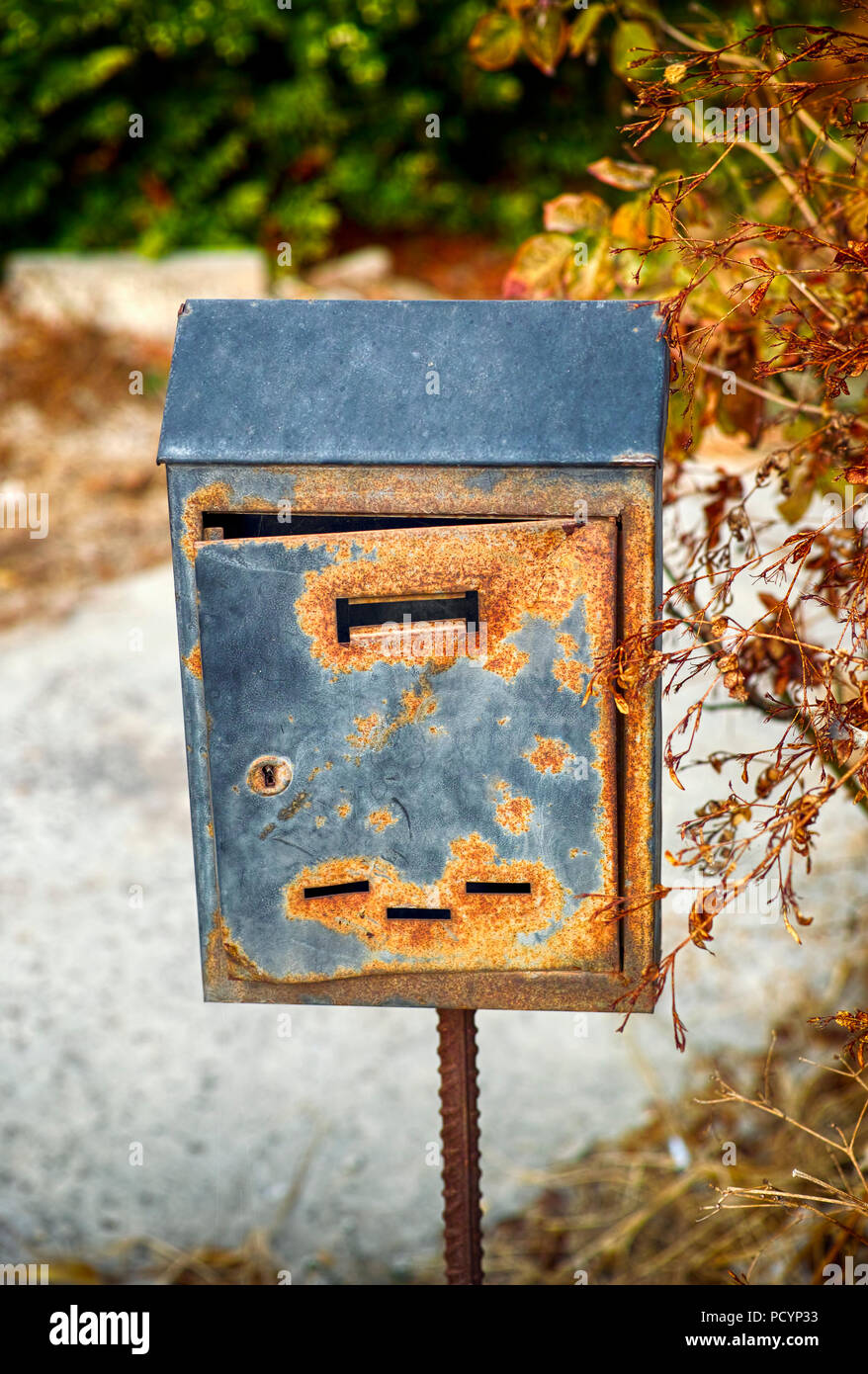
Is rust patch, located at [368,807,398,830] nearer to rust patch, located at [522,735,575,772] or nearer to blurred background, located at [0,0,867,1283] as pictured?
rust patch, located at [522,735,575,772]

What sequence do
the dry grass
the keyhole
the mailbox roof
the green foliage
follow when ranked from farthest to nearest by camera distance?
the green foliage
the dry grass
the keyhole
the mailbox roof

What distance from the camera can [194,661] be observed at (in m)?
1.41

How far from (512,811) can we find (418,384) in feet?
1.51

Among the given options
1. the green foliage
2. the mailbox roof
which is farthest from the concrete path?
the green foliage

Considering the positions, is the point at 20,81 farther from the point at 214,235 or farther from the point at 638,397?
the point at 638,397

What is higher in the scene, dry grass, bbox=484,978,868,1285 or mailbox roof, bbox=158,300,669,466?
mailbox roof, bbox=158,300,669,466

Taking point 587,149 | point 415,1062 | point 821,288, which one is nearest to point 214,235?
point 587,149

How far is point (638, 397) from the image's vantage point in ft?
4.31

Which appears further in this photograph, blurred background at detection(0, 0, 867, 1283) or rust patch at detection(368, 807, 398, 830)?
blurred background at detection(0, 0, 867, 1283)

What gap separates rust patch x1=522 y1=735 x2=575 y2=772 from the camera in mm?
1386

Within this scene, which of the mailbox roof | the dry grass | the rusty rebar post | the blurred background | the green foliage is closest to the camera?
the mailbox roof

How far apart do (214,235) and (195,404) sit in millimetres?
6040

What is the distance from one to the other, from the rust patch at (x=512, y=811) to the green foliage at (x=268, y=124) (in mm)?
5807

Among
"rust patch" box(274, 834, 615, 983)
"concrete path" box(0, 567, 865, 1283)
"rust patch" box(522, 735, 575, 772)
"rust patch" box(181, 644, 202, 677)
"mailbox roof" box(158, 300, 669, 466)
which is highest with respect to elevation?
"mailbox roof" box(158, 300, 669, 466)
